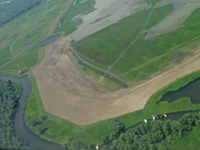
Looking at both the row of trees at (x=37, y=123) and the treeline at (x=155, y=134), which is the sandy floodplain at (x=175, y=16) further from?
the row of trees at (x=37, y=123)

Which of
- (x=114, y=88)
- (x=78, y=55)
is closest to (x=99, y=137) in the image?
(x=114, y=88)

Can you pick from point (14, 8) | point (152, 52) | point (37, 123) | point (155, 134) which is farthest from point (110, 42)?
point (14, 8)

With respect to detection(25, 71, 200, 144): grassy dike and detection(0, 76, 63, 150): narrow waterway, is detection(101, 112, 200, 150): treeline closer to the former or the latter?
detection(25, 71, 200, 144): grassy dike

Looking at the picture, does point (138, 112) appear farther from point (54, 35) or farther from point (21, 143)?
point (54, 35)

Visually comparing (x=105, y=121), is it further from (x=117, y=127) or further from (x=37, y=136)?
(x=37, y=136)

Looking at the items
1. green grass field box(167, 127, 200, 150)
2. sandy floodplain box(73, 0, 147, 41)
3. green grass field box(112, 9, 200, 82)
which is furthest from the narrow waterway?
sandy floodplain box(73, 0, 147, 41)

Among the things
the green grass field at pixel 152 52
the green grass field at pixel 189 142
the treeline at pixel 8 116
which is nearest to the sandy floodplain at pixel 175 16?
the green grass field at pixel 152 52
